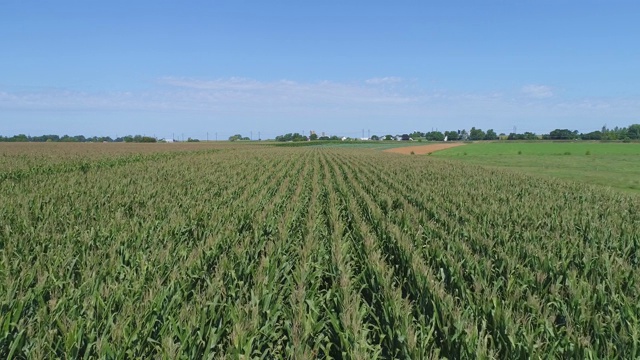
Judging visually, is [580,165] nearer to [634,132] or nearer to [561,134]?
[561,134]

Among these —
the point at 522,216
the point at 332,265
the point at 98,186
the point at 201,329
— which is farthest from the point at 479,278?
the point at 98,186

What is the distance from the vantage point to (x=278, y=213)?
37.3 feet

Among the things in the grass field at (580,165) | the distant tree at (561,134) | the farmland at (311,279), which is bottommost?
the grass field at (580,165)

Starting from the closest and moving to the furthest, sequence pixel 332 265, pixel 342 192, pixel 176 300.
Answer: pixel 176 300, pixel 332 265, pixel 342 192

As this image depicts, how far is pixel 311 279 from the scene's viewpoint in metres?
5.59

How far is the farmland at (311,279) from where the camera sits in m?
3.46

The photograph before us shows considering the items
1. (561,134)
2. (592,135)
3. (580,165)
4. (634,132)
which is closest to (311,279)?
(580,165)

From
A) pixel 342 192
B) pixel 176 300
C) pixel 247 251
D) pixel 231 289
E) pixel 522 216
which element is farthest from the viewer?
pixel 342 192

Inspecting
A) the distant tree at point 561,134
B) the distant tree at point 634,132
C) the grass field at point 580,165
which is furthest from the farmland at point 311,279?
the distant tree at point 634,132

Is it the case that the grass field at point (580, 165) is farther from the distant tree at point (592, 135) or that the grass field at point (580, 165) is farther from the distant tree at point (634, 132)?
the distant tree at point (634, 132)

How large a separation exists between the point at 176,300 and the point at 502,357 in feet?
10.9

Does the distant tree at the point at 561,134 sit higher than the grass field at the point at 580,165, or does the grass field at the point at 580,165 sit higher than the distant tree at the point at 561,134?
the distant tree at the point at 561,134

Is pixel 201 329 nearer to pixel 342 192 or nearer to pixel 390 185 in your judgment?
pixel 342 192

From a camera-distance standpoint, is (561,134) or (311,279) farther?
(561,134)
